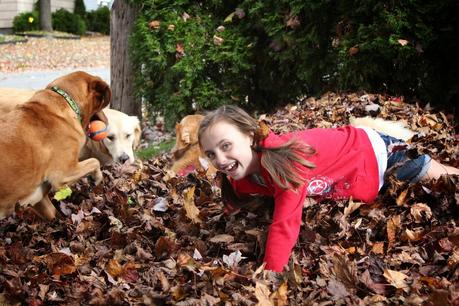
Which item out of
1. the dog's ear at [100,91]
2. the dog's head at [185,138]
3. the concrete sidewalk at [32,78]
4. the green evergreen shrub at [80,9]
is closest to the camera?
the dog's ear at [100,91]

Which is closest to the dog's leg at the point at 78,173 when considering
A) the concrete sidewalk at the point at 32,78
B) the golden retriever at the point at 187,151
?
the golden retriever at the point at 187,151

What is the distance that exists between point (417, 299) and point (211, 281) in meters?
1.13

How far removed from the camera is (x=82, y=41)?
3189cm

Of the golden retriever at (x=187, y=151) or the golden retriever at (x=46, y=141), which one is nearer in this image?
the golden retriever at (x=46, y=141)

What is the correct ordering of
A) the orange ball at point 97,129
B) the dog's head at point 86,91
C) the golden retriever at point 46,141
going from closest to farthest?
the golden retriever at point 46,141 → the dog's head at point 86,91 → the orange ball at point 97,129

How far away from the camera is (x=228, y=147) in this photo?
3395mm

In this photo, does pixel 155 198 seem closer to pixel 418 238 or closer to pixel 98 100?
pixel 98 100

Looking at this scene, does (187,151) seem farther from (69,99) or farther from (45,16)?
(45,16)

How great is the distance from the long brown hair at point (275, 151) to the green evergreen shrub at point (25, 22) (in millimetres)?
33927

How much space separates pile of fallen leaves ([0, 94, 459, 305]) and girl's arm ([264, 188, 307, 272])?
9cm

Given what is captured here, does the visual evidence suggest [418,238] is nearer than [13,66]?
Yes

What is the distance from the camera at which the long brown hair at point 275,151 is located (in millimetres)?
3287

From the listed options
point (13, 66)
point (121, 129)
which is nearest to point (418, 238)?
point (121, 129)

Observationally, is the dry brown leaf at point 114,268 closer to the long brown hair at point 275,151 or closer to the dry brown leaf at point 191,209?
the dry brown leaf at point 191,209
